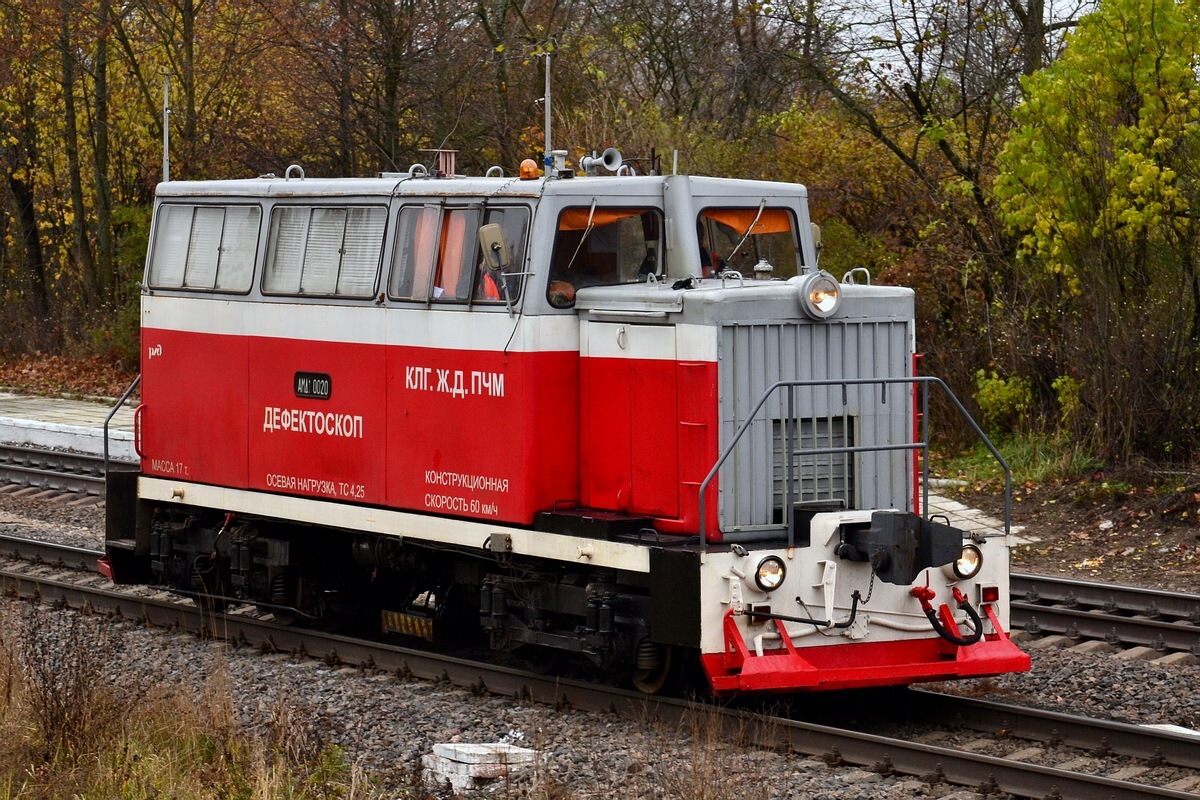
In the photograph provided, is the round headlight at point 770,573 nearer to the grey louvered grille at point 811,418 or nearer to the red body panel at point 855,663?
the red body panel at point 855,663

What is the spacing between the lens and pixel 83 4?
94.1 feet

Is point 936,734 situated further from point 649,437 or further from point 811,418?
point 649,437

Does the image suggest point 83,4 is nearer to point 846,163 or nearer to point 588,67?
point 588,67

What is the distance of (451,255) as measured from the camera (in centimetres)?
933

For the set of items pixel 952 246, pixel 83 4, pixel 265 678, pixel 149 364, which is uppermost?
pixel 83 4

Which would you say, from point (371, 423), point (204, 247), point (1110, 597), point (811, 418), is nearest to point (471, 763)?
point (811, 418)

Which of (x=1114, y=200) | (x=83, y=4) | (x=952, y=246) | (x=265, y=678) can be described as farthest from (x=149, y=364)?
(x=83, y=4)

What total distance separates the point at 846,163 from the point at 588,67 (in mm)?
4961

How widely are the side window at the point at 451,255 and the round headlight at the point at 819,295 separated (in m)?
1.53

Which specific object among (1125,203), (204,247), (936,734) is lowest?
(936,734)

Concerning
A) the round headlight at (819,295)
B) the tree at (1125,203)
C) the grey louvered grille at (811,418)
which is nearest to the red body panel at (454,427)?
the grey louvered grille at (811,418)

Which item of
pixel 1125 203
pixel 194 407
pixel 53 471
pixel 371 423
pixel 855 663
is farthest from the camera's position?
pixel 53 471

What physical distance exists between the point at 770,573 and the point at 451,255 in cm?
264

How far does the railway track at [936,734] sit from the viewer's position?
7.36 meters
